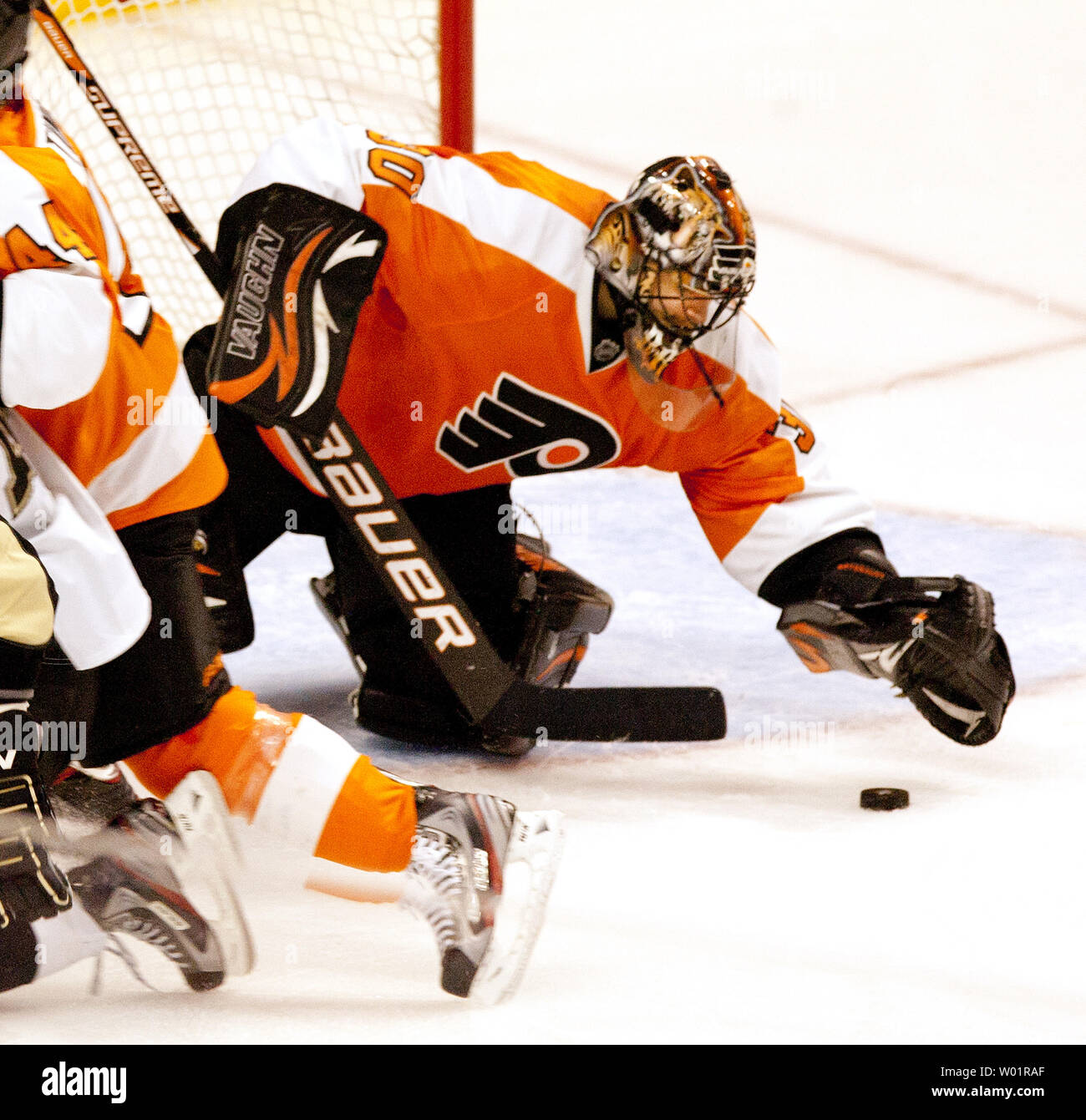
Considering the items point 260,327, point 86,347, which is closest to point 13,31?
point 86,347

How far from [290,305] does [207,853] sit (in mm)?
713

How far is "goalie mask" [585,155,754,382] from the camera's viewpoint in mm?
2094

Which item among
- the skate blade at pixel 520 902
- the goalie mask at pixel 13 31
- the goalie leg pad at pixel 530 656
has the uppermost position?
the goalie mask at pixel 13 31

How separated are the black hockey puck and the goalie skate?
648mm

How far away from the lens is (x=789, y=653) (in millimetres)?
2805

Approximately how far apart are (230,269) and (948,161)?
123 inches

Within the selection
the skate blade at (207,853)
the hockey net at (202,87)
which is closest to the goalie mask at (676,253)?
→ the skate blade at (207,853)

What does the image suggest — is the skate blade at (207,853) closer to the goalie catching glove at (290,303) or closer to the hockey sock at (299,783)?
the hockey sock at (299,783)

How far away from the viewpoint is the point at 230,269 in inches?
84.0

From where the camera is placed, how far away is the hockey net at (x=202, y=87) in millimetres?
3604

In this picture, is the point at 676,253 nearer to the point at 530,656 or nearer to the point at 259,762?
the point at 530,656

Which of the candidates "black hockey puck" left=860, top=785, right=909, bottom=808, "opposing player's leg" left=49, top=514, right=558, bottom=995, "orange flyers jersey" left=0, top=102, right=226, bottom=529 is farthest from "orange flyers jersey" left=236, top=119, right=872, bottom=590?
"opposing player's leg" left=49, top=514, right=558, bottom=995

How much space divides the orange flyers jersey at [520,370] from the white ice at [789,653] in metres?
0.38

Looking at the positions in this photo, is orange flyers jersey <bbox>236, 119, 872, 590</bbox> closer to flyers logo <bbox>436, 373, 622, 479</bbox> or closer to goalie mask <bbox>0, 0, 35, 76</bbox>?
flyers logo <bbox>436, 373, 622, 479</bbox>
